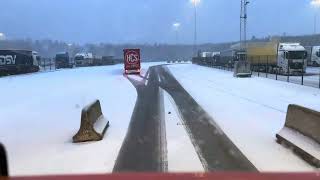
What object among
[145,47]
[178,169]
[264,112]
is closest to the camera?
[178,169]

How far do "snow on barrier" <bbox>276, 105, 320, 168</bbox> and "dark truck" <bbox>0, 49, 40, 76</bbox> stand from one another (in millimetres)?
46931

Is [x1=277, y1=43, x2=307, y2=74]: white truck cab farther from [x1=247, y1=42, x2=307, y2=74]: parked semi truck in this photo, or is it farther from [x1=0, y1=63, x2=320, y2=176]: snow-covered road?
[x1=0, y1=63, x2=320, y2=176]: snow-covered road

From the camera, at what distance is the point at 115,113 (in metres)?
18.4

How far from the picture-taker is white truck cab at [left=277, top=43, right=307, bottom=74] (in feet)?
162

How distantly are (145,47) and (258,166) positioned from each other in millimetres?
172214

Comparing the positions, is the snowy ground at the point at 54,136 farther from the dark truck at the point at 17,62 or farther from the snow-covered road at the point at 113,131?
the dark truck at the point at 17,62

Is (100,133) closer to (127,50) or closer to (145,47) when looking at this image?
(127,50)

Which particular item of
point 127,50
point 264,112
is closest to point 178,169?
point 264,112

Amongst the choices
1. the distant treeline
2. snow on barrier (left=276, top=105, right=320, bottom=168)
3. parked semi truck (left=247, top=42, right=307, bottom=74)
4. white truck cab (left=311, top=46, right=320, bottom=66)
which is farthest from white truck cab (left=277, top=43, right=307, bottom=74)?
the distant treeline

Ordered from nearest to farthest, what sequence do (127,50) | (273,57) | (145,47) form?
(127,50) < (273,57) < (145,47)

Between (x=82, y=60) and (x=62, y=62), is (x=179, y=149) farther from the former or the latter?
(x=82, y=60)

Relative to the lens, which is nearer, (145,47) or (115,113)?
(115,113)

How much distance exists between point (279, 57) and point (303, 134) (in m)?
42.7

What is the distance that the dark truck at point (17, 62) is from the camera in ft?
185
